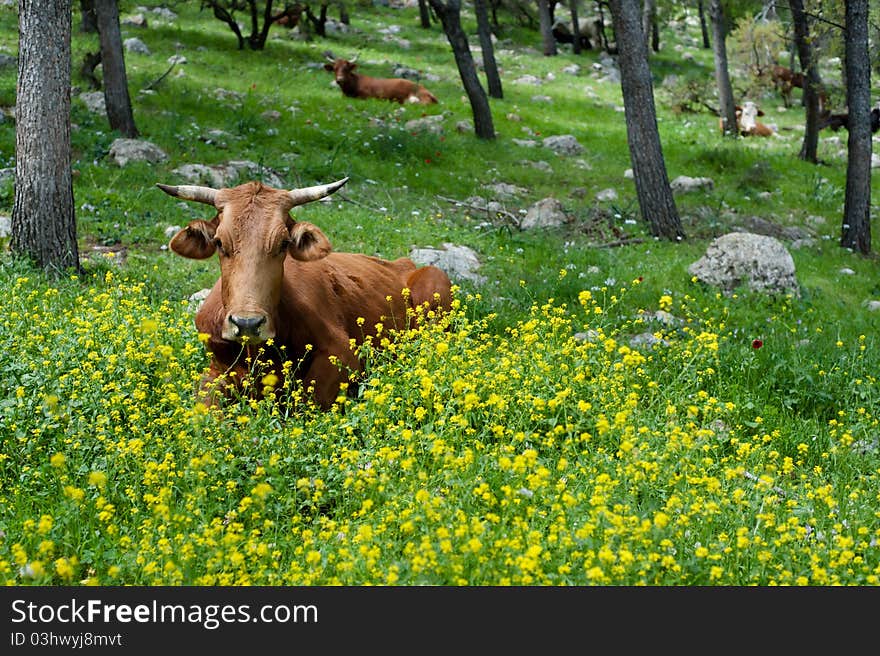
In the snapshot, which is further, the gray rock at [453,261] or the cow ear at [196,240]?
the gray rock at [453,261]

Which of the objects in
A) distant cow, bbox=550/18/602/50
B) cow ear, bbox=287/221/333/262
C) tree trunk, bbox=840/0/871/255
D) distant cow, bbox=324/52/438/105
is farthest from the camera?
distant cow, bbox=550/18/602/50

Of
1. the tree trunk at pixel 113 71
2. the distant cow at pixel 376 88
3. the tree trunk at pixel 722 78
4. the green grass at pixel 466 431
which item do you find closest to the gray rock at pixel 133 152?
the green grass at pixel 466 431

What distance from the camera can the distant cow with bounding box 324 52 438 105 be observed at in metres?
22.4

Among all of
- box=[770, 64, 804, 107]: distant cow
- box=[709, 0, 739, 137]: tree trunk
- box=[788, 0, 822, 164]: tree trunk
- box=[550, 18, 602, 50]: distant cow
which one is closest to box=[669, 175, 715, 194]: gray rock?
box=[788, 0, 822, 164]: tree trunk

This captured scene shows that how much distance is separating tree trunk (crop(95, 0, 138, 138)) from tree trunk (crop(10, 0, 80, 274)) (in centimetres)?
585

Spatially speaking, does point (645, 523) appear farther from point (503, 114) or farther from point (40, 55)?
point (503, 114)

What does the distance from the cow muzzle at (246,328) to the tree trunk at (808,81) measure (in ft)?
47.8

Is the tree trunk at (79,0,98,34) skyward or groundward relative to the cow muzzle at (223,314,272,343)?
skyward

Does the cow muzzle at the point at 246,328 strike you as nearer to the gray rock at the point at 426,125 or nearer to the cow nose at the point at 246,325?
the cow nose at the point at 246,325

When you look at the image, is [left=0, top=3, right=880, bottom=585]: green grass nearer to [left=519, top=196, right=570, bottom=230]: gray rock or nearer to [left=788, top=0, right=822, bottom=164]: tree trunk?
[left=519, top=196, right=570, bottom=230]: gray rock

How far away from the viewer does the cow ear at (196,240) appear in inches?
266

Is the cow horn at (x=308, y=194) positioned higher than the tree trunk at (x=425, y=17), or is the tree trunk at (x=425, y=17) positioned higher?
the cow horn at (x=308, y=194)

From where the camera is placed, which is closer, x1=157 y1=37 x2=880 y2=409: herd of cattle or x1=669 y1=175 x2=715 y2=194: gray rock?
x1=157 y1=37 x2=880 y2=409: herd of cattle

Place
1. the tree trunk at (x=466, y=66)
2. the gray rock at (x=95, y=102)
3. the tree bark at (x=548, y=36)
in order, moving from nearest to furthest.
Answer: the gray rock at (x=95, y=102) → the tree trunk at (x=466, y=66) → the tree bark at (x=548, y=36)
